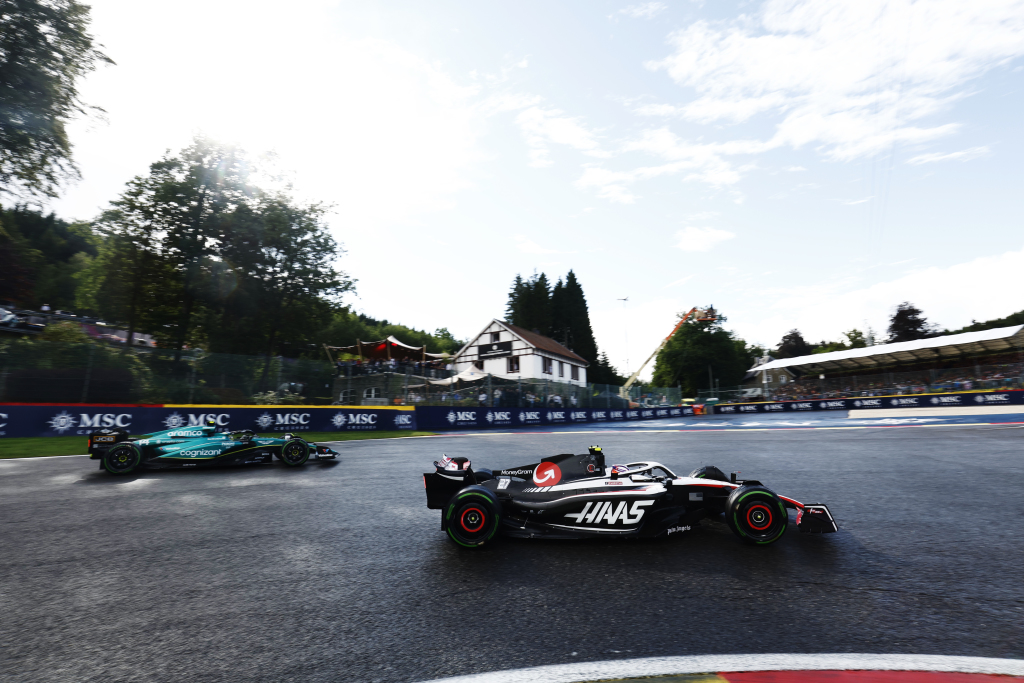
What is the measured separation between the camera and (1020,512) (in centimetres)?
559

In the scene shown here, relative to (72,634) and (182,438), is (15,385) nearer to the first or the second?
(182,438)

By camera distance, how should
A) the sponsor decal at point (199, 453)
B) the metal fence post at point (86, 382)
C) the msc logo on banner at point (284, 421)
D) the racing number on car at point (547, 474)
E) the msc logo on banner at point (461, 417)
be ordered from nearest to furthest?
the racing number on car at point (547, 474), the sponsor decal at point (199, 453), the metal fence post at point (86, 382), the msc logo on banner at point (284, 421), the msc logo on banner at point (461, 417)

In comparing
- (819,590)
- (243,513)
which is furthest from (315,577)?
(819,590)

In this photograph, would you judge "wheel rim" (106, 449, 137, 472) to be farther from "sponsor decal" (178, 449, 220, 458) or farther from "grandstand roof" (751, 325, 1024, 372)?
"grandstand roof" (751, 325, 1024, 372)

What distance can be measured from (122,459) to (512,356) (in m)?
43.4

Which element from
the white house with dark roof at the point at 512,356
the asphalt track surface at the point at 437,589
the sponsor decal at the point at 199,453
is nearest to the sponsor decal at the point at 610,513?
the asphalt track surface at the point at 437,589

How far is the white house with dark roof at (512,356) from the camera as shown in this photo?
166 ft

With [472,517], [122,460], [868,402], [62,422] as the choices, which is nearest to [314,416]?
[62,422]

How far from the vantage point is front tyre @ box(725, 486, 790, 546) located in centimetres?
461

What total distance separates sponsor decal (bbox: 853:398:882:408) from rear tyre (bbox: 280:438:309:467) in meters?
38.0

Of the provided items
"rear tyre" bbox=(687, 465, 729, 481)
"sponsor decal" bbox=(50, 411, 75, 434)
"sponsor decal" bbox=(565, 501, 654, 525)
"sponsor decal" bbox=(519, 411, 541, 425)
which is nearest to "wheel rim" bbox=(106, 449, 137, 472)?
"sponsor decal" bbox=(565, 501, 654, 525)

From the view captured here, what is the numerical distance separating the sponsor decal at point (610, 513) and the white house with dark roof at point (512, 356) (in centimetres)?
4352

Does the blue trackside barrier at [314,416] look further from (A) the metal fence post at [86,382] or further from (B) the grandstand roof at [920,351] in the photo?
(B) the grandstand roof at [920,351]

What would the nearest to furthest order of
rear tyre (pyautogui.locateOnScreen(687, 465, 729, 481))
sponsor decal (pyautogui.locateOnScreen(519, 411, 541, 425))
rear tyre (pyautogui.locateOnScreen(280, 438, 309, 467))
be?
rear tyre (pyautogui.locateOnScreen(687, 465, 729, 481)), rear tyre (pyautogui.locateOnScreen(280, 438, 309, 467)), sponsor decal (pyautogui.locateOnScreen(519, 411, 541, 425))
